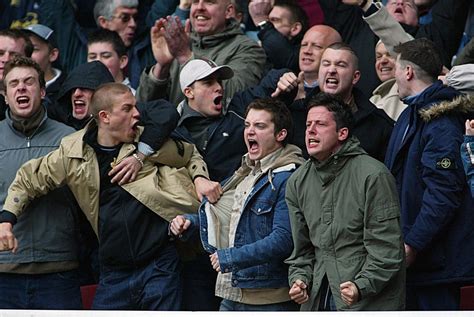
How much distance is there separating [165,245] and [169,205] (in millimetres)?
271

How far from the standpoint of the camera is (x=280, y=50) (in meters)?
10.7

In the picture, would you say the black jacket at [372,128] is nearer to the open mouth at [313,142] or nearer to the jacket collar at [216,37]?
the open mouth at [313,142]

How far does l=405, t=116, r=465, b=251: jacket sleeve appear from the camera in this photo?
8344 millimetres

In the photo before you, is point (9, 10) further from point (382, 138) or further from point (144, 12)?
point (382, 138)

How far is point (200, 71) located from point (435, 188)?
209cm

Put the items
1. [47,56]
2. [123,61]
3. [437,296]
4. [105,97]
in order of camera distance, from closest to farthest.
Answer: [437,296]
[105,97]
[123,61]
[47,56]

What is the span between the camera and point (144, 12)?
41.5ft

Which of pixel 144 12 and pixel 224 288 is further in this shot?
pixel 144 12

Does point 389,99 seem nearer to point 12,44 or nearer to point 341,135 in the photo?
point 341,135

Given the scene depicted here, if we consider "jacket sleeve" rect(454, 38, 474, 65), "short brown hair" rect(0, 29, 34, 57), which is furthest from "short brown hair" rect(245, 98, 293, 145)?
"short brown hair" rect(0, 29, 34, 57)

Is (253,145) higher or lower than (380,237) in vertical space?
higher

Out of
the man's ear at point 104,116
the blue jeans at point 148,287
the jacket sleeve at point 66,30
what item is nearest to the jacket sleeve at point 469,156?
the blue jeans at point 148,287

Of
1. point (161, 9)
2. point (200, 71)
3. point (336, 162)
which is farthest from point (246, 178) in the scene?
point (161, 9)

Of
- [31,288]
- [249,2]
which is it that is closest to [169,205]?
[31,288]
